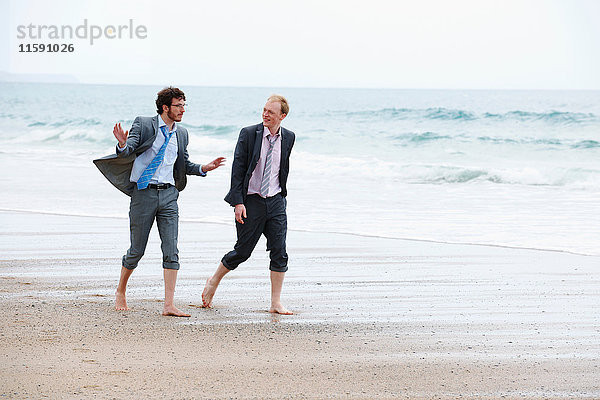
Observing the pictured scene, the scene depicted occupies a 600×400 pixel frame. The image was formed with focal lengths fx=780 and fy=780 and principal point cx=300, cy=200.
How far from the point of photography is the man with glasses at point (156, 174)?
5.58 meters

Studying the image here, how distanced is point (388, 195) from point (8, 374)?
447 inches

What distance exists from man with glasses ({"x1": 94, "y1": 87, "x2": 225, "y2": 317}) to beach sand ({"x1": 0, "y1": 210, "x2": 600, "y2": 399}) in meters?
0.45

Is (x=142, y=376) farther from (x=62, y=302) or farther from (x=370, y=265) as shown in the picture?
(x=370, y=265)

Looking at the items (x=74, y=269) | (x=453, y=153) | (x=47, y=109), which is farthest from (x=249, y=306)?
(x=47, y=109)

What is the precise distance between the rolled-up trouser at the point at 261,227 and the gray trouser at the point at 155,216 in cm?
46

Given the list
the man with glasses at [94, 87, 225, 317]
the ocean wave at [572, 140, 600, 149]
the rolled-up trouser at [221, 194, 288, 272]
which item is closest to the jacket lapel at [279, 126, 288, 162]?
the rolled-up trouser at [221, 194, 288, 272]

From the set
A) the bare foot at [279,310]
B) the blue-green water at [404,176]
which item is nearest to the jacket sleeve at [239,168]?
the bare foot at [279,310]

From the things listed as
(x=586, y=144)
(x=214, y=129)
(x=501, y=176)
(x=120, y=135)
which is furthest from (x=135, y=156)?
(x=214, y=129)

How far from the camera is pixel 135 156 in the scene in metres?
5.56

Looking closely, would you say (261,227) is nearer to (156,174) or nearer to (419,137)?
(156,174)

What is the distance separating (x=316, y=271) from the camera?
743cm

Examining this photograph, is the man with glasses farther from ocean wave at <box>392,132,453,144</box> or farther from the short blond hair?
ocean wave at <box>392,132,453,144</box>

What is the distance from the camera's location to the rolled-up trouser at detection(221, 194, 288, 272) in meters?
5.72

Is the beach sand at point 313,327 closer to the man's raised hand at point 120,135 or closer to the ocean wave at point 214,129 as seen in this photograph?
the man's raised hand at point 120,135
